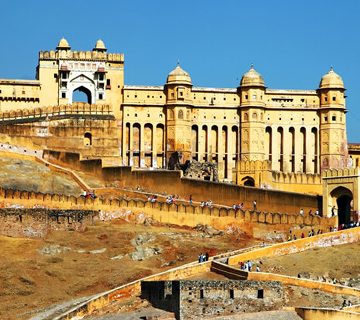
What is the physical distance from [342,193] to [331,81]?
2281 centimetres

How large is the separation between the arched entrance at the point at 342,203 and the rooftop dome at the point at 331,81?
21.5 metres

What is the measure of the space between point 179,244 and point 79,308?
12742 millimetres

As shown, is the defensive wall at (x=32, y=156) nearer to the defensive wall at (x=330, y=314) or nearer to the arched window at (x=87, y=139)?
the arched window at (x=87, y=139)

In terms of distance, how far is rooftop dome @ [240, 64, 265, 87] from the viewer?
256 feet

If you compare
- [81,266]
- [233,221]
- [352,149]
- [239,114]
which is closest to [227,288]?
[81,266]

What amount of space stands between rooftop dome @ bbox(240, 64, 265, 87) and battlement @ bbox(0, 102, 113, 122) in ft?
35.8

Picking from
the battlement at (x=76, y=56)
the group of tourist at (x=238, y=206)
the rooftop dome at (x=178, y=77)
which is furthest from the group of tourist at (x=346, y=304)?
the battlement at (x=76, y=56)

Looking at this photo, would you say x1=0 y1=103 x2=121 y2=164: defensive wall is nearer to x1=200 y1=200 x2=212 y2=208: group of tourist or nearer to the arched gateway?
x1=200 y1=200 x2=212 y2=208: group of tourist

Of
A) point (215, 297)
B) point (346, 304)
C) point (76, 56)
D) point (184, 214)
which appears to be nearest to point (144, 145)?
point (76, 56)

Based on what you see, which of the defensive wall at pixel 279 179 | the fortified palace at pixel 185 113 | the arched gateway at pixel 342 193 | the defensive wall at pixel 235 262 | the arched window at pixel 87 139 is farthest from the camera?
the fortified palace at pixel 185 113

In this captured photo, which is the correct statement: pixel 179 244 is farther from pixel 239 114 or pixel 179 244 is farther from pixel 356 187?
pixel 239 114

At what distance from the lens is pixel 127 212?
57375mm

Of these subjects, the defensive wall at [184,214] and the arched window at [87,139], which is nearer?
the defensive wall at [184,214]

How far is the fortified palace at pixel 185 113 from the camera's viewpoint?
251ft
